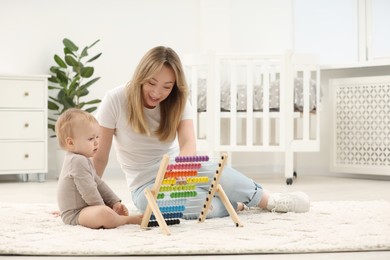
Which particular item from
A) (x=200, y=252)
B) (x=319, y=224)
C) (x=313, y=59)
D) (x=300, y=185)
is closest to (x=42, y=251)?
(x=200, y=252)

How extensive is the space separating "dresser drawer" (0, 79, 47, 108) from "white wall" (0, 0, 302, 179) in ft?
1.09

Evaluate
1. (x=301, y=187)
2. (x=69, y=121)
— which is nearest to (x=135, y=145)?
(x=69, y=121)

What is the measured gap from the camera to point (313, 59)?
4.27 metres

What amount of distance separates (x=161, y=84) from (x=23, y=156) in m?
2.33

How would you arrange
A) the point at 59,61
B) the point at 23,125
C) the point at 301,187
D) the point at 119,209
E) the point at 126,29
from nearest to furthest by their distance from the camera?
the point at 119,209
the point at 301,187
the point at 23,125
the point at 59,61
the point at 126,29

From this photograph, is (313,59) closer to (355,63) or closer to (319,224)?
(355,63)

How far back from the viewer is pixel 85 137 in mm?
2164

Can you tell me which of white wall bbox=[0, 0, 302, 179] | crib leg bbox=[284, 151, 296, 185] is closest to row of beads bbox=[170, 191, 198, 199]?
crib leg bbox=[284, 151, 296, 185]

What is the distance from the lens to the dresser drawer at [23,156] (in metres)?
4.24

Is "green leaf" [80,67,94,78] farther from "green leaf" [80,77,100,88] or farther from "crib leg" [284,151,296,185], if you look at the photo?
"crib leg" [284,151,296,185]

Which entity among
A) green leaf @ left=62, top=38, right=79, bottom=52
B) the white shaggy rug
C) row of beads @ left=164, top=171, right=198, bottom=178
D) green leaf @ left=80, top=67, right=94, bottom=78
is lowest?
the white shaggy rug

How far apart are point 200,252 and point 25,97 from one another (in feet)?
9.25

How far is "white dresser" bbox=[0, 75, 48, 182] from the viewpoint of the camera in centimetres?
424

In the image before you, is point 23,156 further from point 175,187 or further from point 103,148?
point 175,187
